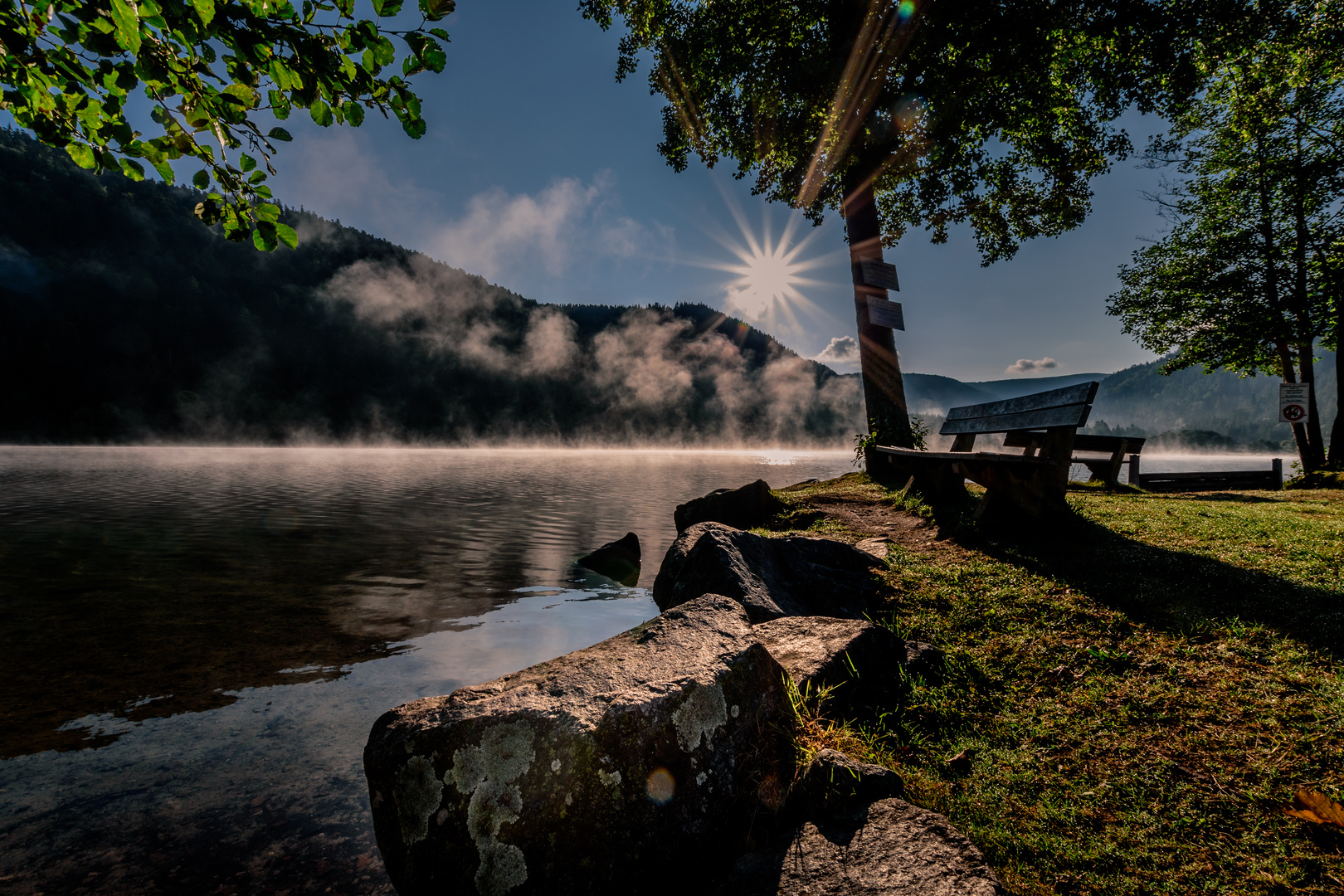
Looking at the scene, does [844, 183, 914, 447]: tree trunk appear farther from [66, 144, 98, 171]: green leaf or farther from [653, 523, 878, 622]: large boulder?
[66, 144, 98, 171]: green leaf

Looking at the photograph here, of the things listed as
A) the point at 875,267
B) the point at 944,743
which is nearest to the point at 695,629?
the point at 944,743

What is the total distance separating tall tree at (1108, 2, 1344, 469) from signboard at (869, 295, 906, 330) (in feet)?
46.5

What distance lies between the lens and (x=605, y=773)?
2.35 metres

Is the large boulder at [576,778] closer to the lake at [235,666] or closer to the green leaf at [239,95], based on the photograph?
the lake at [235,666]

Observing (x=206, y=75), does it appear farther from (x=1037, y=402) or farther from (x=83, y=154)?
(x=1037, y=402)

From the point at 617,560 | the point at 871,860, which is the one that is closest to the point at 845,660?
the point at 871,860

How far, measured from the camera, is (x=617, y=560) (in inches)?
420

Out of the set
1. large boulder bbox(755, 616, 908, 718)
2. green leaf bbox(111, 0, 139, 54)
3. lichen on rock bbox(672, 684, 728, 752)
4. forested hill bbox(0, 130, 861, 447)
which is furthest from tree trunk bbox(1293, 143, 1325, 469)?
forested hill bbox(0, 130, 861, 447)

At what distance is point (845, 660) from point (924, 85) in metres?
12.5

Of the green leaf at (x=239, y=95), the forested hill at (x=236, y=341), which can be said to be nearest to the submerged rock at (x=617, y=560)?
the green leaf at (x=239, y=95)

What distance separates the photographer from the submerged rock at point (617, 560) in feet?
33.9

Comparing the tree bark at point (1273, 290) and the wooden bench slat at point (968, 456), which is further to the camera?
the tree bark at point (1273, 290)

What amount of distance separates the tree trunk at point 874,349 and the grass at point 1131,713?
18.5 feet

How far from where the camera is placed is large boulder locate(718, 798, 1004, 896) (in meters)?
2.10
